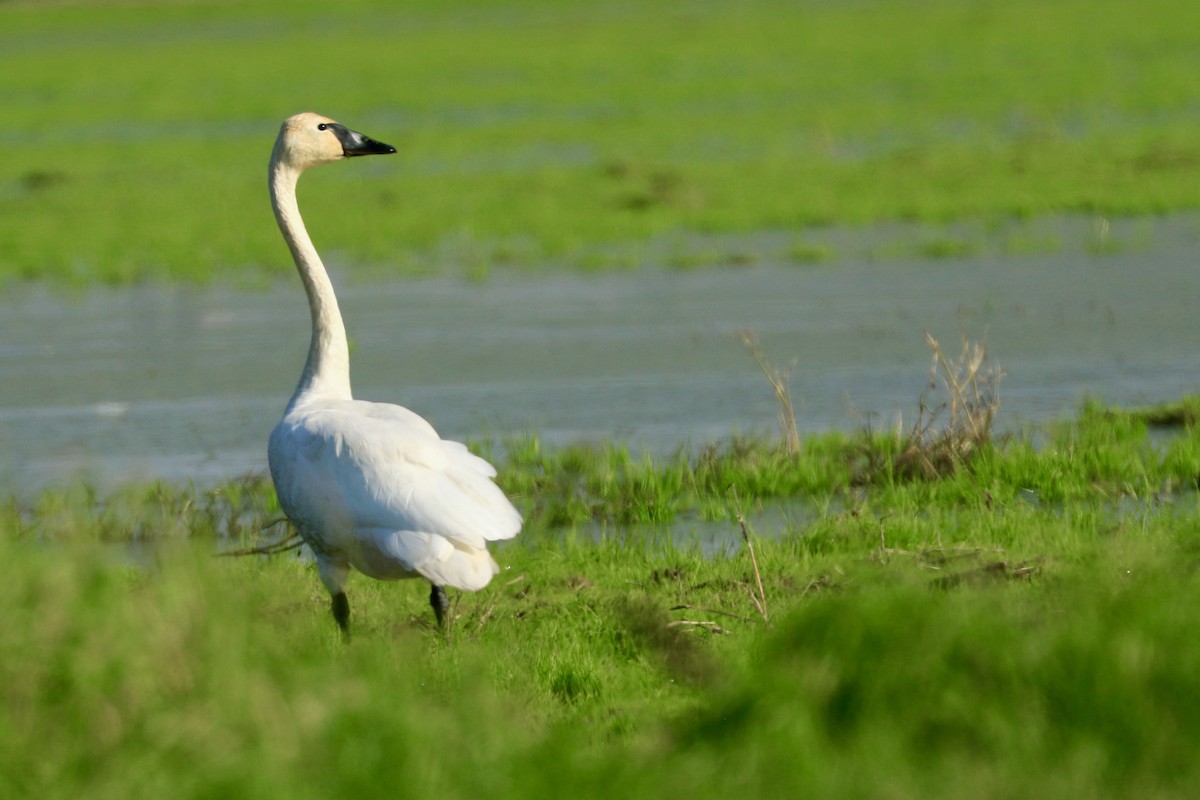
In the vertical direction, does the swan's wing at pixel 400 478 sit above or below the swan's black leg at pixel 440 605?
above

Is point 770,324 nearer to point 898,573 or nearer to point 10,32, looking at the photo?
point 898,573

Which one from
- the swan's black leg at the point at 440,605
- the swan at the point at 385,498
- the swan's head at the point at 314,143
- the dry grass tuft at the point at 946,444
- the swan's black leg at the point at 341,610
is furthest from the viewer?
the dry grass tuft at the point at 946,444

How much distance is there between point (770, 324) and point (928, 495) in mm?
A: 5234

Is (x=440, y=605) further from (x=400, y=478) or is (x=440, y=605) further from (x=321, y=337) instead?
(x=321, y=337)

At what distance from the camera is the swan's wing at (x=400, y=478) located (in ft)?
18.0

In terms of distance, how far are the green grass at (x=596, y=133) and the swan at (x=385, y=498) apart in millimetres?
9922

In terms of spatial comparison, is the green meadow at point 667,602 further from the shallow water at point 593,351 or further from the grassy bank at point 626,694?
the shallow water at point 593,351

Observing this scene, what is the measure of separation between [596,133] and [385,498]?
21.0m

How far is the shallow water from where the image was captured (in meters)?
9.95

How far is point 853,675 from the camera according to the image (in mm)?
4176

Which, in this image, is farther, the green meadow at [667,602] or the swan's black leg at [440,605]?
the swan's black leg at [440,605]

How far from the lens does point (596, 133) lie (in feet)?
85.7

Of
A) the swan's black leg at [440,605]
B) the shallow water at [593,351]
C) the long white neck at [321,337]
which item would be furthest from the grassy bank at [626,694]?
the shallow water at [593,351]

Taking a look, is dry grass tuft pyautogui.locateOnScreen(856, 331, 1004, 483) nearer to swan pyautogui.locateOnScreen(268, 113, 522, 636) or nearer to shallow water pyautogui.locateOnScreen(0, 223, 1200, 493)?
shallow water pyautogui.locateOnScreen(0, 223, 1200, 493)
